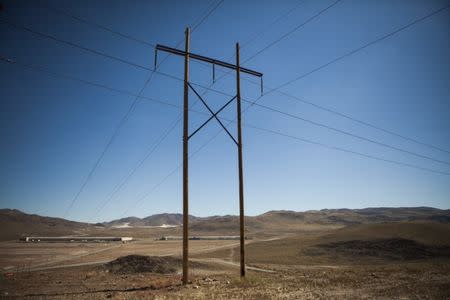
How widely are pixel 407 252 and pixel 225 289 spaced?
4063 centimetres

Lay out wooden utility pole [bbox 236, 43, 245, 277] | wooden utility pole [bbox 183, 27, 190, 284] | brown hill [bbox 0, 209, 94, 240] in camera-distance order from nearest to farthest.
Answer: wooden utility pole [bbox 183, 27, 190, 284], wooden utility pole [bbox 236, 43, 245, 277], brown hill [bbox 0, 209, 94, 240]

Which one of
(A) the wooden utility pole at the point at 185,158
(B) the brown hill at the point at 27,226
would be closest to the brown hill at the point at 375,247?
(A) the wooden utility pole at the point at 185,158

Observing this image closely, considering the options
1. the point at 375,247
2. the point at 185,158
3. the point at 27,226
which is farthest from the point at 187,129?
the point at 27,226

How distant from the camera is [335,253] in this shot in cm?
4912

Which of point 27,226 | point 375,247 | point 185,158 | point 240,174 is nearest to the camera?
point 185,158

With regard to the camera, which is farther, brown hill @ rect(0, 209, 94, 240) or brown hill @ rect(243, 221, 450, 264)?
brown hill @ rect(0, 209, 94, 240)

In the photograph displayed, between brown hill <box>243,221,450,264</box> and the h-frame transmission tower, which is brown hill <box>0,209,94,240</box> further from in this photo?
the h-frame transmission tower

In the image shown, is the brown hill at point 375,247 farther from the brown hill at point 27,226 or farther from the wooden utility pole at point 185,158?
the brown hill at point 27,226

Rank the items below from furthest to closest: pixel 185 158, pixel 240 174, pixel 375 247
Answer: pixel 375 247, pixel 240 174, pixel 185 158

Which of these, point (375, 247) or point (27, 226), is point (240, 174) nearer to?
point (375, 247)

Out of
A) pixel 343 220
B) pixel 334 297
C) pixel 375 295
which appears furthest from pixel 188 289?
pixel 343 220

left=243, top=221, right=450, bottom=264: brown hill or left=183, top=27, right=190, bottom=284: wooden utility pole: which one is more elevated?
left=183, top=27, right=190, bottom=284: wooden utility pole

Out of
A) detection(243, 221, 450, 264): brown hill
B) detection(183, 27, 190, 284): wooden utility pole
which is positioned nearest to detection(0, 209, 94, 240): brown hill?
detection(243, 221, 450, 264): brown hill

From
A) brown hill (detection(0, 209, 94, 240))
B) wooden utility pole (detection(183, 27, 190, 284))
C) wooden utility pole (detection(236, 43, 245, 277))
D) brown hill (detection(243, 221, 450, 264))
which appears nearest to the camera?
wooden utility pole (detection(183, 27, 190, 284))
